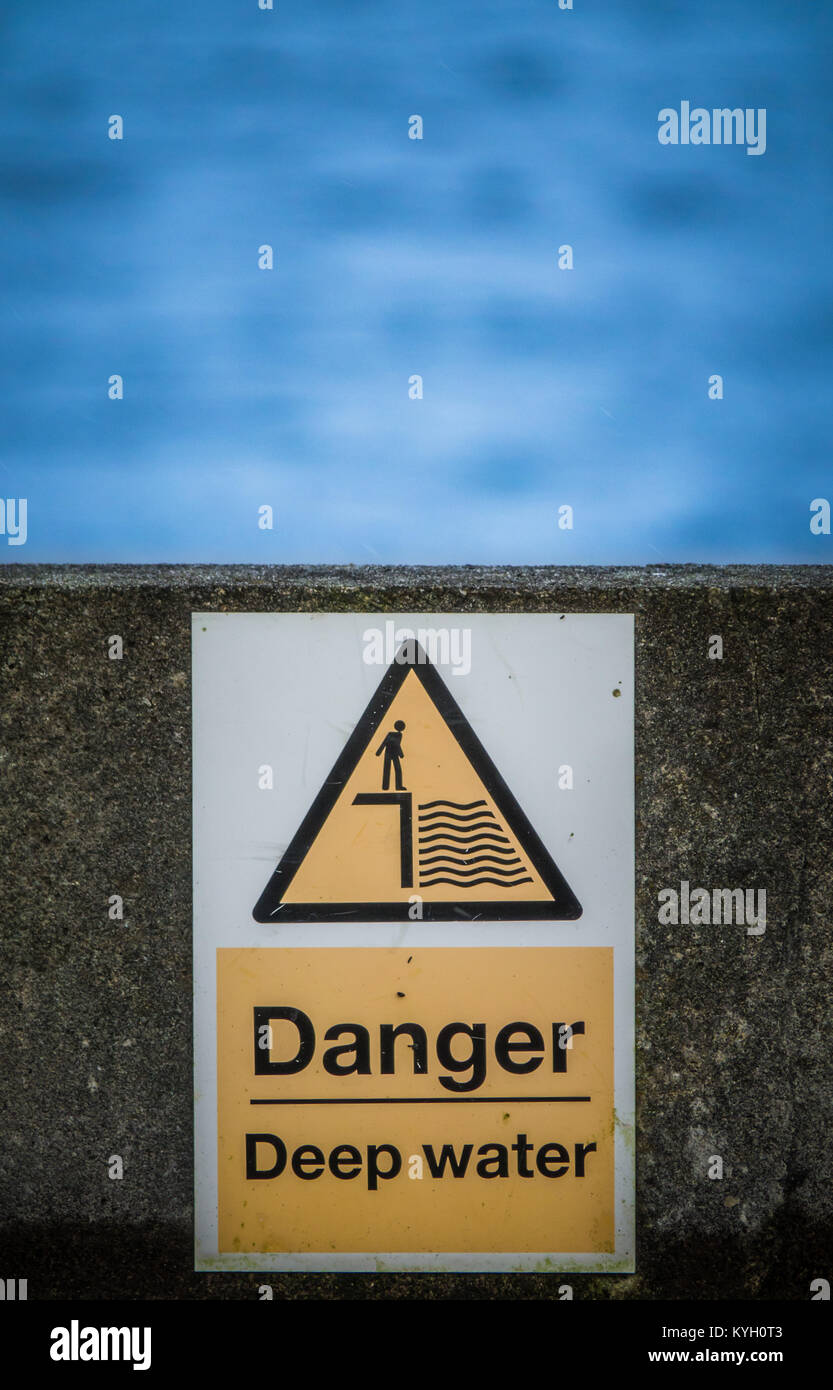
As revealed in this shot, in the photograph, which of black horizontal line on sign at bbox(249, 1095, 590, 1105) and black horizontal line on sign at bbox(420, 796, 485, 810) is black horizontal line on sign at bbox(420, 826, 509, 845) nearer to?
black horizontal line on sign at bbox(420, 796, 485, 810)

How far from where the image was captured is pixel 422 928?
7.41ft

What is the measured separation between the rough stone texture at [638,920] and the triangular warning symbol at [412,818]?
0.24m

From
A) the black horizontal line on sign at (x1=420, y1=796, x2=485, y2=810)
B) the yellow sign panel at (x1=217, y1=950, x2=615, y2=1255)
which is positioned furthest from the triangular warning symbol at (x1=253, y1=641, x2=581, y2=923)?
the yellow sign panel at (x1=217, y1=950, x2=615, y2=1255)

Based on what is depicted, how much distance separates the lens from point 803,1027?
2.24m

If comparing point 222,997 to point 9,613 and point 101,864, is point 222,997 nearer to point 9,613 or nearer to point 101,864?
point 101,864

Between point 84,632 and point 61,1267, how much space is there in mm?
1628

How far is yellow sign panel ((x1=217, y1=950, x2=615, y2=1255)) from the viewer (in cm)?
227

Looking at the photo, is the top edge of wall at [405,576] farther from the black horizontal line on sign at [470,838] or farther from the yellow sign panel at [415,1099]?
the yellow sign panel at [415,1099]

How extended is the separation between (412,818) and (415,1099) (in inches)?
28.8

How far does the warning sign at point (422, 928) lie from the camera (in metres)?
2.26

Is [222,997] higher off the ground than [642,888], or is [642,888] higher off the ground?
[642,888]

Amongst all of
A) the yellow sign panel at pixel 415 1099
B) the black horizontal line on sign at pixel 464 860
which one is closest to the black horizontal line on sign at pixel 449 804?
the black horizontal line on sign at pixel 464 860

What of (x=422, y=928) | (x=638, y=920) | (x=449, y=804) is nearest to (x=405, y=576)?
(x=449, y=804)
